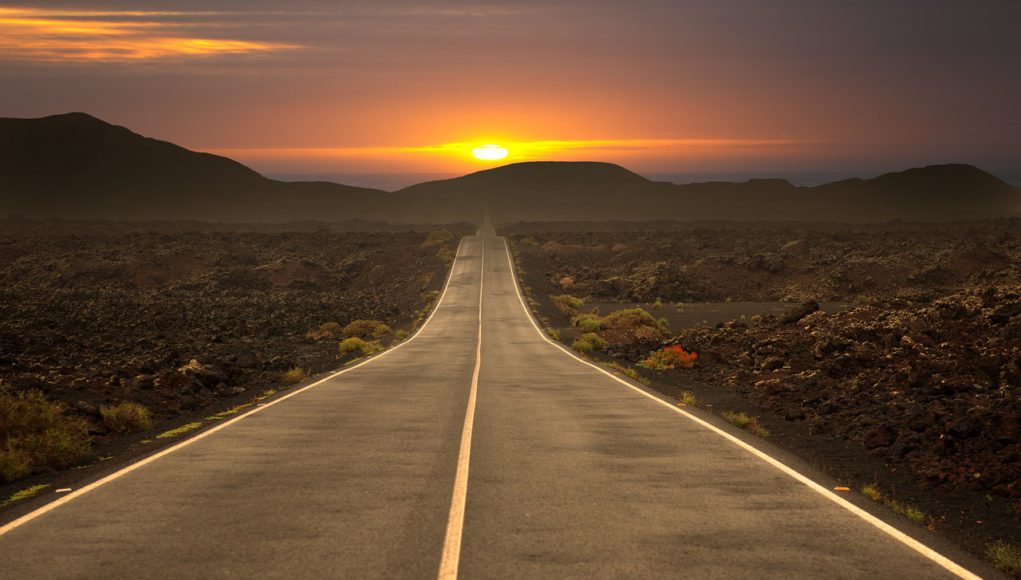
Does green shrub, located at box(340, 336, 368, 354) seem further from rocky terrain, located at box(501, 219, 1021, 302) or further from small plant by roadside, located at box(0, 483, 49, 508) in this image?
rocky terrain, located at box(501, 219, 1021, 302)

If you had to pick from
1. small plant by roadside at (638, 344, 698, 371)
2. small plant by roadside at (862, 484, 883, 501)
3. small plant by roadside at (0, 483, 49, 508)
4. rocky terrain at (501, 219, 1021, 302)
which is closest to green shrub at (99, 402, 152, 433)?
small plant by roadside at (0, 483, 49, 508)

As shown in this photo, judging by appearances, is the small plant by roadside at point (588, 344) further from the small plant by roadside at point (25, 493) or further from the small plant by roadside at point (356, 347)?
the small plant by roadside at point (25, 493)

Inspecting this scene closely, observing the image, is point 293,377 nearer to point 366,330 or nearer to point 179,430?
point 179,430

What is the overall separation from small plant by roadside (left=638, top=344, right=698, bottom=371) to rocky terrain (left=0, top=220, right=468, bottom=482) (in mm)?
11617

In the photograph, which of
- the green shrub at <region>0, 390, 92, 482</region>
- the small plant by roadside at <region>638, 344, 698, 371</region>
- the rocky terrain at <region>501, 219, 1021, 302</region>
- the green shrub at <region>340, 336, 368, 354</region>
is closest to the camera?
the green shrub at <region>0, 390, 92, 482</region>

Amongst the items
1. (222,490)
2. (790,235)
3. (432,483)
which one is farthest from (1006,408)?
(790,235)

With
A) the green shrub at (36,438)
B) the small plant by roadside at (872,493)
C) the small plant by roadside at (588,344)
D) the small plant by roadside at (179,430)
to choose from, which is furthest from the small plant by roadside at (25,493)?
the small plant by roadside at (588,344)

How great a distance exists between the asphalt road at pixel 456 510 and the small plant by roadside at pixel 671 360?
13041 mm

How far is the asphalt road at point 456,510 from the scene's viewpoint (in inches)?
289

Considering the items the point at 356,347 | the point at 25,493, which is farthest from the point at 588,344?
the point at 25,493

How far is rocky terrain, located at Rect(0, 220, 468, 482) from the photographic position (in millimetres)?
21359

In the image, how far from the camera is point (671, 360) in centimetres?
2945

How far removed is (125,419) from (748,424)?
39.3 ft

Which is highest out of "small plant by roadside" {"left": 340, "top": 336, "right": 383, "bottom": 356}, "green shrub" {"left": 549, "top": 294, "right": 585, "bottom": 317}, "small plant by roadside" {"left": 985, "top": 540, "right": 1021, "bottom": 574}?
"small plant by roadside" {"left": 985, "top": 540, "right": 1021, "bottom": 574}
